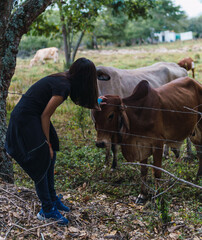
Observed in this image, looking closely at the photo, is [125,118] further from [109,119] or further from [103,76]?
[103,76]

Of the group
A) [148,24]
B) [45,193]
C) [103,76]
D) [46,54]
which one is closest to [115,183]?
[45,193]

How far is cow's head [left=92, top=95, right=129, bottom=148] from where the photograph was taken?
3885mm

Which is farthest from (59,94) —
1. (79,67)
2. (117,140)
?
(117,140)

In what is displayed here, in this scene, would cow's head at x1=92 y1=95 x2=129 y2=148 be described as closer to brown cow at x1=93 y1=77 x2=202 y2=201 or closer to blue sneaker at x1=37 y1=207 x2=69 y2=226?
brown cow at x1=93 y1=77 x2=202 y2=201

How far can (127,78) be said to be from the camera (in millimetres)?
5996

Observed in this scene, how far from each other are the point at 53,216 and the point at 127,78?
11.8ft

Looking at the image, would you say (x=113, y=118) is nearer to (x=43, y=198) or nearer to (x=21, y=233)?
(x=43, y=198)

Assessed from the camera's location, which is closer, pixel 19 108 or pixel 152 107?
pixel 19 108

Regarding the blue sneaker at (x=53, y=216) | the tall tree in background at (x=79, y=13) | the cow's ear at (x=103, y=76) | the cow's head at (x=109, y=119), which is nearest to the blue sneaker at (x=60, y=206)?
the blue sneaker at (x=53, y=216)

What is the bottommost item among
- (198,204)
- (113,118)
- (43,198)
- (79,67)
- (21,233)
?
(198,204)

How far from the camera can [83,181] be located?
4551 mm

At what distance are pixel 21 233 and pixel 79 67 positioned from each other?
1664 mm

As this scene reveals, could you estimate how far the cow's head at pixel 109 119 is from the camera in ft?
12.7

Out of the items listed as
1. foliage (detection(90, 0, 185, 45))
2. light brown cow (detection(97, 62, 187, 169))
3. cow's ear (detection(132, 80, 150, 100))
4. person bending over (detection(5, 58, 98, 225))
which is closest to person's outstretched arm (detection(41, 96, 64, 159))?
person bending over (detection(5, 58, 98, 225))
